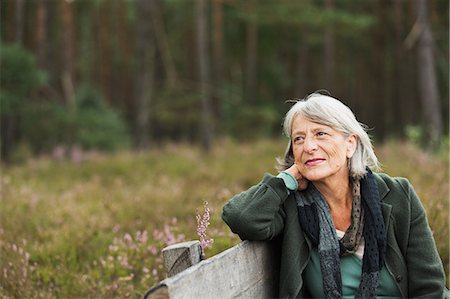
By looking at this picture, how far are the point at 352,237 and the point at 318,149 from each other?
47 cm

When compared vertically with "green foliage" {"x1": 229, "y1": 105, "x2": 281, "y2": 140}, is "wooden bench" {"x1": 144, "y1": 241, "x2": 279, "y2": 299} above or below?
above

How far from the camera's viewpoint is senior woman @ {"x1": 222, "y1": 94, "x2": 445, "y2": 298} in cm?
345

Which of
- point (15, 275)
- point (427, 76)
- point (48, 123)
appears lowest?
point (48, 123)

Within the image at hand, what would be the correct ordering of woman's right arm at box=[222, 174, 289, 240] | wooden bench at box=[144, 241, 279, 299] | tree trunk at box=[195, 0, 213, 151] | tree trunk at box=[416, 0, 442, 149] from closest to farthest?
1. wooden bench at box=[144, 241, 279, 299]
2. woman's right arm at box=[222, 174, 289, 240]
3. tree trunk at box=[416, 0, 442, 149]
4. tree trunk at box=[195, 0, 213, 151]

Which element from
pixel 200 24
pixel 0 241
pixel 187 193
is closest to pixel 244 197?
pixel 0 241

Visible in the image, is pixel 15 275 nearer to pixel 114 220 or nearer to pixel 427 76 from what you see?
pixel 114 220

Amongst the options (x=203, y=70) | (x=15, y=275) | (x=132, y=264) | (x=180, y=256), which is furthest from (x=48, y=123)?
(x=180, y=256)

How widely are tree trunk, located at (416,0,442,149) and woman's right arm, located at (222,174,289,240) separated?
1244 centimetres

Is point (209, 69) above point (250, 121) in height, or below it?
above

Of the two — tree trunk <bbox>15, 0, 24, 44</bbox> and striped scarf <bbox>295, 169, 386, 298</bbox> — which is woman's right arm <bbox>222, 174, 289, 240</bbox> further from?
tree trunk <bbox>15, 0, 24, 44</bbox>

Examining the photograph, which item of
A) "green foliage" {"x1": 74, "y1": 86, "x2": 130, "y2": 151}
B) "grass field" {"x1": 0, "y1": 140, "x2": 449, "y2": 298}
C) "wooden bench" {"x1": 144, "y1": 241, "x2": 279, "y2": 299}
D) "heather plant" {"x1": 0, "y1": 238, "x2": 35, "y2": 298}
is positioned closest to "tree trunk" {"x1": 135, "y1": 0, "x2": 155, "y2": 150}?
"green foliage" {"x1": 74, "y1": 86, "x2": 130, "y2": 151}

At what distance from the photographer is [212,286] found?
2811mm

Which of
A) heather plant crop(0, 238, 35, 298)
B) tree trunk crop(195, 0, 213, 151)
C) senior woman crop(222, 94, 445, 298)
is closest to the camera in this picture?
senior woman crop(222, 94, 445, 298)

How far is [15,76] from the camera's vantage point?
1372cm
